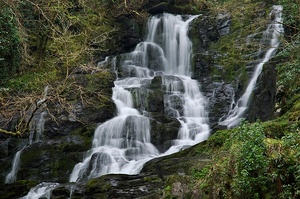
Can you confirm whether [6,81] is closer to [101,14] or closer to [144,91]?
[144,91]

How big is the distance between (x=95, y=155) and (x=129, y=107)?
4.94 m

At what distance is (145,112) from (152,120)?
60.6 inches

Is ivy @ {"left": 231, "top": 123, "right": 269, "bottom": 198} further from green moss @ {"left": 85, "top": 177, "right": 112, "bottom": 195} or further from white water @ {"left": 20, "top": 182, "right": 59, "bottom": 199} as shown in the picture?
white water @ {"left": 20, "top": 182, "right": 59, "bottom": 199}

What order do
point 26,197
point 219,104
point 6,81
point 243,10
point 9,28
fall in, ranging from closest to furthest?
point 26,197
point 9,28
point 6,81
point 219,104
point 243,10

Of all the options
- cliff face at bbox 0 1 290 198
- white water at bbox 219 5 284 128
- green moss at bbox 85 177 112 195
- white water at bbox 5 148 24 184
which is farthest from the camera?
white water at bbox 219 5 284 128

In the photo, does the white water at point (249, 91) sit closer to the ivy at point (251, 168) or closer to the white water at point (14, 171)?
the white water at point (14, 171)

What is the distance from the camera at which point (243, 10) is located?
23000mm

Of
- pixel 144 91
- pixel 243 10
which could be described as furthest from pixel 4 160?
pixel 243 10

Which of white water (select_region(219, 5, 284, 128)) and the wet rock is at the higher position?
the wet rock

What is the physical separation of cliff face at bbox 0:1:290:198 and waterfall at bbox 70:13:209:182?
43cm

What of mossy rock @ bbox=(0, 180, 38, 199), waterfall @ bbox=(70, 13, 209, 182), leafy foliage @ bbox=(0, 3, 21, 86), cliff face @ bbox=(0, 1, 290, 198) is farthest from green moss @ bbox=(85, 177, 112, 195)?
leafy foliage @ bbox=(0, 3, 21, 86)

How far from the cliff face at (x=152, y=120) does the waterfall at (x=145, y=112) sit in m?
0.43

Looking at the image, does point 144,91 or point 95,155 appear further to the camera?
point 144,91

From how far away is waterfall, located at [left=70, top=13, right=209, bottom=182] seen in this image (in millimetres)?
12609
